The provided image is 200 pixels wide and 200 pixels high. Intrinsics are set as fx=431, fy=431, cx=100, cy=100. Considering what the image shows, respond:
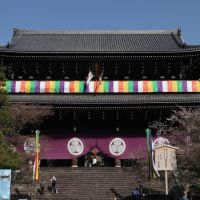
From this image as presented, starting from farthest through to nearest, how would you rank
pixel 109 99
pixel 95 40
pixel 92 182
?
pixel 95 40 → pixel 109 99 → pixel 92 182

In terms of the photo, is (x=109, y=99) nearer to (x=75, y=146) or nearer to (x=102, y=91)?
(x=102, y=91)

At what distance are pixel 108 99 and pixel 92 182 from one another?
6.48 m

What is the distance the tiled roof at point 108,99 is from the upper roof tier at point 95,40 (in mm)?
5905

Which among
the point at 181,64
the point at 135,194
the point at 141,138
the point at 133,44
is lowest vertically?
the point at 135,194

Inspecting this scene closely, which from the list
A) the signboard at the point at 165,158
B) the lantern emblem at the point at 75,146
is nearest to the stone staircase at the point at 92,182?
the lantern emblem at the point at 75,146

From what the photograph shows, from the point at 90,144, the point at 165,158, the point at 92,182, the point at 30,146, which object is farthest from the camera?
the point at 90,144

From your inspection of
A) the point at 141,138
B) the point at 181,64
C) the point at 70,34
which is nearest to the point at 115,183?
the point at 141,138

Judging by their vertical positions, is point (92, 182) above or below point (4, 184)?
above

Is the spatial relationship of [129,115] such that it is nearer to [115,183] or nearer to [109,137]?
[109,137]

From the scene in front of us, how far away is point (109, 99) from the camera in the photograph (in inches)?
Answer: 1168

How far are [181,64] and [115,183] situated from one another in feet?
37.7

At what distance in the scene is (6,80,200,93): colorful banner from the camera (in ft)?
103

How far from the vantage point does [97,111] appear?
3005 centimetres

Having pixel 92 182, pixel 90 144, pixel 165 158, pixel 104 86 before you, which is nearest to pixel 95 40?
pixel 104 86
